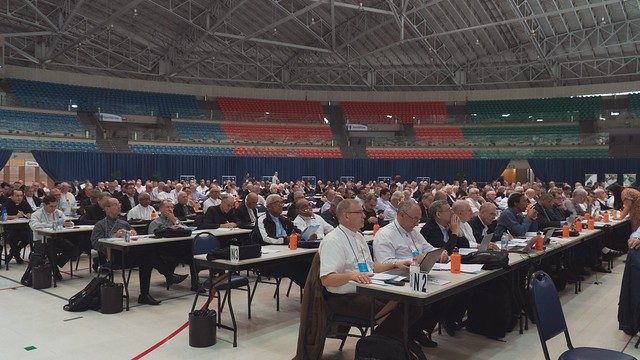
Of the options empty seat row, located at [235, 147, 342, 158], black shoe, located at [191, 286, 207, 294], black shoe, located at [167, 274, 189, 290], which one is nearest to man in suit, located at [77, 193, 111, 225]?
black shoe, located at [167, 274, 189, 290]

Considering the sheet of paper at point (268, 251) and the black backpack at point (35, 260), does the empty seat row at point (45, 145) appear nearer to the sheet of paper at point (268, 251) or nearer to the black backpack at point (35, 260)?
the black backpack at point (35, 260)

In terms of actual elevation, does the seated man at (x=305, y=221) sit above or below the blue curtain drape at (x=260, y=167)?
below

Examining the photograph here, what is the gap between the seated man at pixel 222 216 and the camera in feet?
30.5

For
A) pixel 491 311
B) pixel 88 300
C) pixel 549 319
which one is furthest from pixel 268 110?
pixel 549 319

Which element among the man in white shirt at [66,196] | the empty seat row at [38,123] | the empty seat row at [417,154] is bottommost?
the man in white shirt at [66,196]

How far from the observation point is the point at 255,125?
35.7m

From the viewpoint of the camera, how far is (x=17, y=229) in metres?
10.3

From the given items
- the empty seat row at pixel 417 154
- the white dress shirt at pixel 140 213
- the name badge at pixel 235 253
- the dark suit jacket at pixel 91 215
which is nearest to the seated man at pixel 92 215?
the dark suit jacket at pixel 91 215

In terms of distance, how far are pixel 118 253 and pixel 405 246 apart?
4.53m

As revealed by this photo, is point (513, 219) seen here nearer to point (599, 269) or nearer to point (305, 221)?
point (305, 221)

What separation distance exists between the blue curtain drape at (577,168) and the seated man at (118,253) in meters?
27.6

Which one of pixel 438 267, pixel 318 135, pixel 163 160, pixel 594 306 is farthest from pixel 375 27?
pixel 438 267

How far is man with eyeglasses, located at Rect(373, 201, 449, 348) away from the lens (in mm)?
5324

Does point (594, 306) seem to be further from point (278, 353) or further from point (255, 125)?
point (255, 125)
